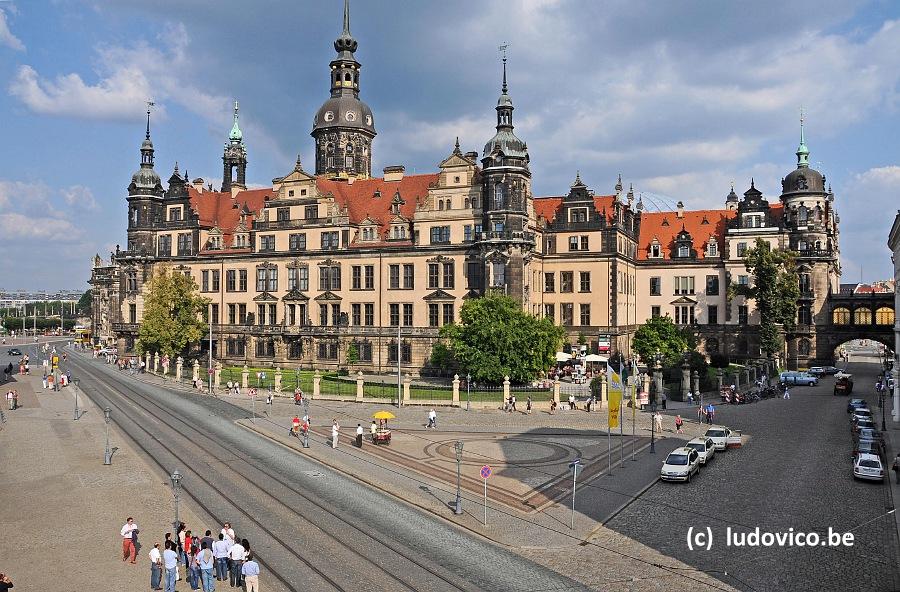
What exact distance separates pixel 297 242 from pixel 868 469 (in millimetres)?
63384

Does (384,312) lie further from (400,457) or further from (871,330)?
(871,330)

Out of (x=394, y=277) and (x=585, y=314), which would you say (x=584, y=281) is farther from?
(x=394, y=277)

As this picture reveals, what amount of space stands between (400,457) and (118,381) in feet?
162

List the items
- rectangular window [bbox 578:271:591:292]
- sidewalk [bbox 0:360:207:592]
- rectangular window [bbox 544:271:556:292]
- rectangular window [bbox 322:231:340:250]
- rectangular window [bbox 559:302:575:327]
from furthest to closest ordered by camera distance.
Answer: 1. rectangular window [bbox 322:231:340:250]
2. rectangular window [bbox 544:271:556:292]
3. rectangular window [bbox 559:302:575:327]
4. rectangular window [bbox 578:271:591:292]
5. sidewalk [bbox 0:360:207:592]

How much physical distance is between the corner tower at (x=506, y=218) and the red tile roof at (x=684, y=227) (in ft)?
91.7

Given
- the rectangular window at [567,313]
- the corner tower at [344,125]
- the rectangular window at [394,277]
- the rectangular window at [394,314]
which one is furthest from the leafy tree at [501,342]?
the corner tower at [344,125]

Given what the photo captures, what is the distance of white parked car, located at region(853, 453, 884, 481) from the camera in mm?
34438

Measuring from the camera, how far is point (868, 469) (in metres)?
34.6

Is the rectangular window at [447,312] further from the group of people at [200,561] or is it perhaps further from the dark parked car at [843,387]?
the group of people at [200,561]

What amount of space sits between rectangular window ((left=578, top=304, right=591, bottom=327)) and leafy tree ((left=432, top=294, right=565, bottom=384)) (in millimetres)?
19230

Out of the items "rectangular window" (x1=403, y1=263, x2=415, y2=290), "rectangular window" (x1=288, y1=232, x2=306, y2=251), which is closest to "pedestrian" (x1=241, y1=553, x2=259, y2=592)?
"rectangular window" (x1=403, y1=263, x2=415, y2=290)

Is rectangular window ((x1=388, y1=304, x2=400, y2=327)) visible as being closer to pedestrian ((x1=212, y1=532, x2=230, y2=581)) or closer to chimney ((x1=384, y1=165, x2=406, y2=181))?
chimney ((x1=384, y1=165, x2=406, y2=181))

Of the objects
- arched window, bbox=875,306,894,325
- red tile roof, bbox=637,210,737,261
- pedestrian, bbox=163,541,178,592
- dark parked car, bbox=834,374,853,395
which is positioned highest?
red tile roof, bbox=637,210,737,261

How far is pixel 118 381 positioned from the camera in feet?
257
